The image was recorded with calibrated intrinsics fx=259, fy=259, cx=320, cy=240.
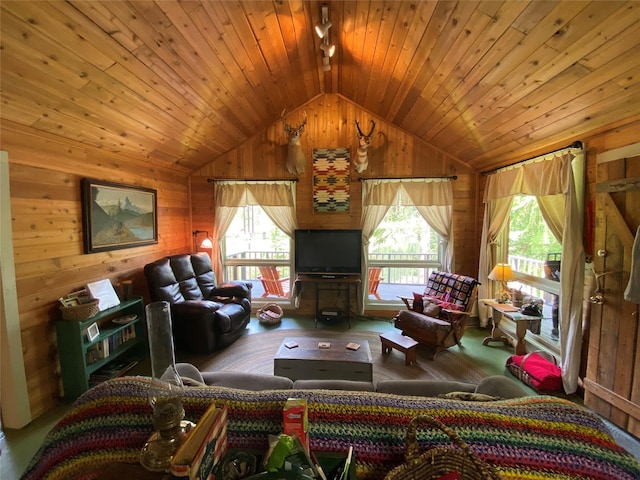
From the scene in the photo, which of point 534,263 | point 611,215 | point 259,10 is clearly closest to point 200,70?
point 259,10

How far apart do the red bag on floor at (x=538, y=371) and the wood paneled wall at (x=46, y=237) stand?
4.29 metres

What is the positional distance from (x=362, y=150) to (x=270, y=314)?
2.84 metres

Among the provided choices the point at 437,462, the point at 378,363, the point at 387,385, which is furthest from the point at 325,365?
the point at 437,462

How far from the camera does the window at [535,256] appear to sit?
2.87 metres

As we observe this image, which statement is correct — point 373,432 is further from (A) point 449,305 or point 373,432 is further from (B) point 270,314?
(B) point 270,314

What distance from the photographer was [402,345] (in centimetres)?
280

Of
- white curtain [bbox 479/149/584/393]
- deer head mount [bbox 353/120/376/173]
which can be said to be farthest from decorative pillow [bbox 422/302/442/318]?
deer head mount [bbox 353/120/376/173]

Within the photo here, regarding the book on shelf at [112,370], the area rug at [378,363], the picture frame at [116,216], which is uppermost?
the picture frame at [116,216]

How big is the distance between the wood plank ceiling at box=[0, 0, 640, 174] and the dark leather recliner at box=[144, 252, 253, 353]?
1483 millimetres

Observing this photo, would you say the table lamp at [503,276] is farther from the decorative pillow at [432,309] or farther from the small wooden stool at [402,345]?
the small wooden stool at [402,345]

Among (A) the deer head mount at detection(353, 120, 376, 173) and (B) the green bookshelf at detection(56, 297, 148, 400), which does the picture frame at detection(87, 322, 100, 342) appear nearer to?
(B) the green bookshelf at detection(56, 297, 148, 400)

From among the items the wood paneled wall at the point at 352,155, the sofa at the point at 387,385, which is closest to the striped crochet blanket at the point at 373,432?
the sofa at the point at 387,385

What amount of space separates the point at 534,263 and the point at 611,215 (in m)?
1.36

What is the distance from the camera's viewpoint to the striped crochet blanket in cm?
84
